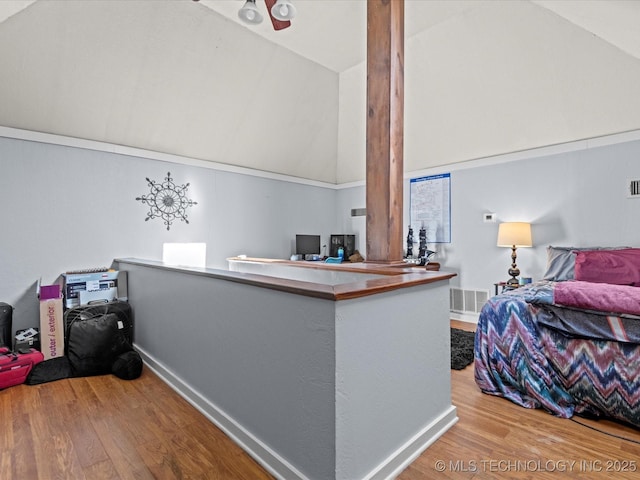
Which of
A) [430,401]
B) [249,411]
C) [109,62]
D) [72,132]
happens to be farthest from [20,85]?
[430,401]

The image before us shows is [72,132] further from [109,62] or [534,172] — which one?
[534,172]

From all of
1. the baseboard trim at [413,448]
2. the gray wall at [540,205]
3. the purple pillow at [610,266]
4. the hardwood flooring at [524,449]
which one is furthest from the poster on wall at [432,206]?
the baseboard trim at [413,448]

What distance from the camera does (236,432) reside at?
177 cm

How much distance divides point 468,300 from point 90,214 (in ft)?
15.1

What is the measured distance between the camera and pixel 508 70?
11.4ft

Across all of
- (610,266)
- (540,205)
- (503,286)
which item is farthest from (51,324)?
(540,205)

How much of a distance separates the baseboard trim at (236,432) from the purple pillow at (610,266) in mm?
2987

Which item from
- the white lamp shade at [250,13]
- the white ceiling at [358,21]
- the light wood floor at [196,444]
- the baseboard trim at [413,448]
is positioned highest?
the white ceiling at [358,21]

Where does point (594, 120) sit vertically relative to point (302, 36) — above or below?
below

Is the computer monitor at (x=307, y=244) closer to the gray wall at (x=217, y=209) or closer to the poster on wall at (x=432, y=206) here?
the gray wall at (x=217, y=209)

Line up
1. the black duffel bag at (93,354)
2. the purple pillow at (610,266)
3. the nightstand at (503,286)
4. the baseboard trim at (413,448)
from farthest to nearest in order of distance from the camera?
the nightstand at (503,286)
the purple pillow at (610,266)
the black duffel bag at (93,354)
the baseboard trim at (413,448)

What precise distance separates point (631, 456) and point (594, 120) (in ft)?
10.3

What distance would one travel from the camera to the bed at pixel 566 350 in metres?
A: 1.85

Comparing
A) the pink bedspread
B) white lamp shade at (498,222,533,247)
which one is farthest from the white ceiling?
white lamp shade at (498,222,533,247)
